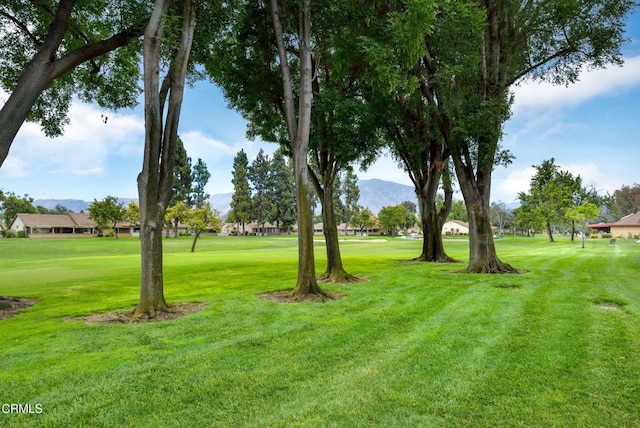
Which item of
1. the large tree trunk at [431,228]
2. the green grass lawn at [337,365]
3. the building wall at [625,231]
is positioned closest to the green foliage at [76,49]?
the green grass lawn at [337,365]

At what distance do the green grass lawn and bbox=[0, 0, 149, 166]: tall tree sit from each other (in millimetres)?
5354

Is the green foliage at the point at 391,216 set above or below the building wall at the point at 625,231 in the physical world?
above

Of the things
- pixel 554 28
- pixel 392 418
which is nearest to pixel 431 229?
pixel 554 28

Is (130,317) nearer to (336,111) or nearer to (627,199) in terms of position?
(336,111)

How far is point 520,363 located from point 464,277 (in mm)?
9555

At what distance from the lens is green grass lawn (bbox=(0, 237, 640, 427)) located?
3725 mm

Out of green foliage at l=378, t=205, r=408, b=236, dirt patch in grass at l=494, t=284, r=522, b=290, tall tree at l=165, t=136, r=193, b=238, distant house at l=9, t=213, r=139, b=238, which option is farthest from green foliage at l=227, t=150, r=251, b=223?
dirt patch in grass at l=494, t=284, r=522, b=290

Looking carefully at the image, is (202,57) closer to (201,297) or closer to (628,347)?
(201,297)

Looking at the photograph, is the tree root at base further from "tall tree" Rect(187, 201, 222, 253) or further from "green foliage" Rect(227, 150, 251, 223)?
"green foliage" Rect(227, 150, 251, 223)

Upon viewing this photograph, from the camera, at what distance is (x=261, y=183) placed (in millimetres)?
90812

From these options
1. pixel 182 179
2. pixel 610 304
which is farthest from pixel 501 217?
pixel 610 304

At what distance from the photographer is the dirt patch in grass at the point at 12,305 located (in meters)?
8.66

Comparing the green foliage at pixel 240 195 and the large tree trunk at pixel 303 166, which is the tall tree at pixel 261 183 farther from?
the large tree trunk at pixel 303 166

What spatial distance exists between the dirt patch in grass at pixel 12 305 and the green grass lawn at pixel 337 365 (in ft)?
1.33
